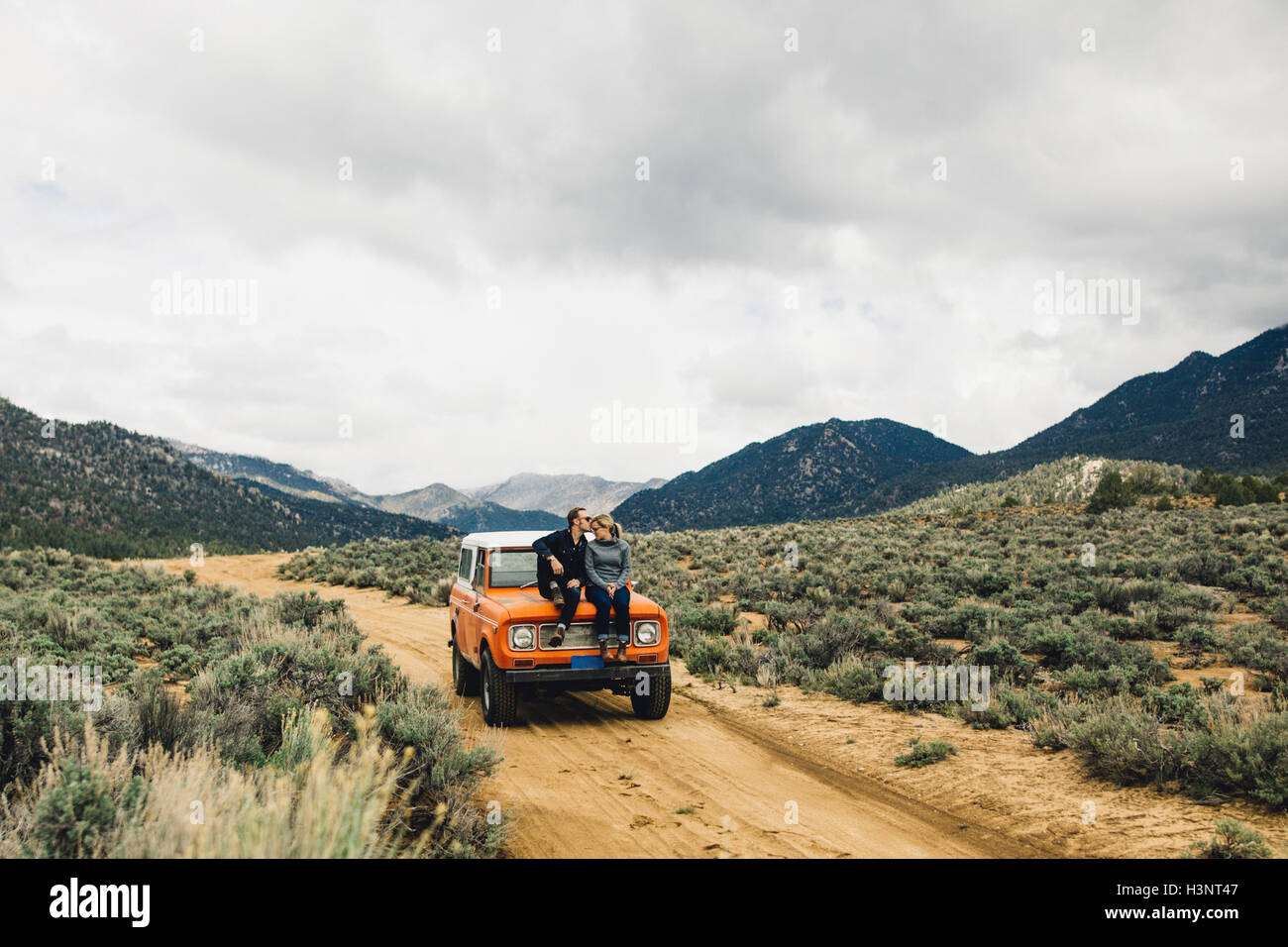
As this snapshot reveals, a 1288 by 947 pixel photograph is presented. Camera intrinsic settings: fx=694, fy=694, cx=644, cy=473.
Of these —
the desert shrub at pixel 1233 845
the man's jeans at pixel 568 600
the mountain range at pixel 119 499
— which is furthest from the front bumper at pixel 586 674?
the mountain range at pixel 119 499

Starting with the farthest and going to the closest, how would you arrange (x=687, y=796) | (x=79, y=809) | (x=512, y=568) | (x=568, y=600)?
(x=512, y=568) → (x=568, y=600) → (x=687, y=796) → (x=79, y=809)

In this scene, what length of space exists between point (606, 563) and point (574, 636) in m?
0.91

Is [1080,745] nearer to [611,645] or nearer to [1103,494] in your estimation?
[611,645]

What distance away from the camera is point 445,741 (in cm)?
581

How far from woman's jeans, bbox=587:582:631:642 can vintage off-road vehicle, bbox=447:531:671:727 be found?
145 mm

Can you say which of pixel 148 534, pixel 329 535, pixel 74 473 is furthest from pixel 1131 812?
pixel 329 535

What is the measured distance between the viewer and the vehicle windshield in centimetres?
910

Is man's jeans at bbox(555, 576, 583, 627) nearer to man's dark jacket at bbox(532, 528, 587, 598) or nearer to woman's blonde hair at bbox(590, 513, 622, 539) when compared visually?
man's dark jacket at bbox(532, 528, 587, 598)

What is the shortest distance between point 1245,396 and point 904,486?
44853mm

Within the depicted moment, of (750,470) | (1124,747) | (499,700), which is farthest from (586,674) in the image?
(750,470)

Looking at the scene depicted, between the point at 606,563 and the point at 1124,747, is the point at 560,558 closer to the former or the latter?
the point at 606,563

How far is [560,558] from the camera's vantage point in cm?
825

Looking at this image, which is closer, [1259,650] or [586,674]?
[586,674]
